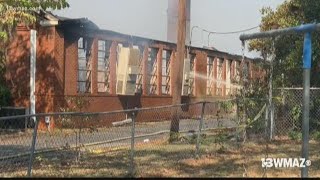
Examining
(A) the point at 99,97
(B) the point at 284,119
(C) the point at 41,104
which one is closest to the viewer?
(B) the point at 284,119

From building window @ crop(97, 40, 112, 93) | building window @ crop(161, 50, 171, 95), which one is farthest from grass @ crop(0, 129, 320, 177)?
building window @ crop(161, 50, 171, 95)

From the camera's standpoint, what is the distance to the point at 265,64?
15.1 m

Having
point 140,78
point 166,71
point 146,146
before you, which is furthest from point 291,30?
point 166,71

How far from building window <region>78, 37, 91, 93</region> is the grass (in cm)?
956

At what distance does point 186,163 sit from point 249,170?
61.6 inches

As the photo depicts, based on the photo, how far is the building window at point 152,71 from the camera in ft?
98.6

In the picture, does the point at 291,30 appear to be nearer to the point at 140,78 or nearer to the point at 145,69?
the point at 140,78

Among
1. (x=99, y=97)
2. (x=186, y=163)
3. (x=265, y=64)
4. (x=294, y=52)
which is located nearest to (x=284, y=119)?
(x=294, y=52)

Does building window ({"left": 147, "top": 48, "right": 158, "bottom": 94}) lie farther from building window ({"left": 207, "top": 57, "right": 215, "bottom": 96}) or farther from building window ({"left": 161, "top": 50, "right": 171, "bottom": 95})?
building window ({"left": 207, "top": 57, "right": 215, "bottom": 96})

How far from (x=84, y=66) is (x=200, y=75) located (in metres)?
11.9

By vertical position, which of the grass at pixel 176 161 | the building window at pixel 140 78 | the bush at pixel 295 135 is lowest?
the grass at pixel 176 161

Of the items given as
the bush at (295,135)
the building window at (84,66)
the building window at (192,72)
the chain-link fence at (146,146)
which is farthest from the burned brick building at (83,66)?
the building window at (192,72)

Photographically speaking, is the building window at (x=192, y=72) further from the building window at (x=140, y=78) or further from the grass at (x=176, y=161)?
the grass at (x=176, y=161)

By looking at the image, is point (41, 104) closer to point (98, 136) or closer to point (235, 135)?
point (235, 135)
